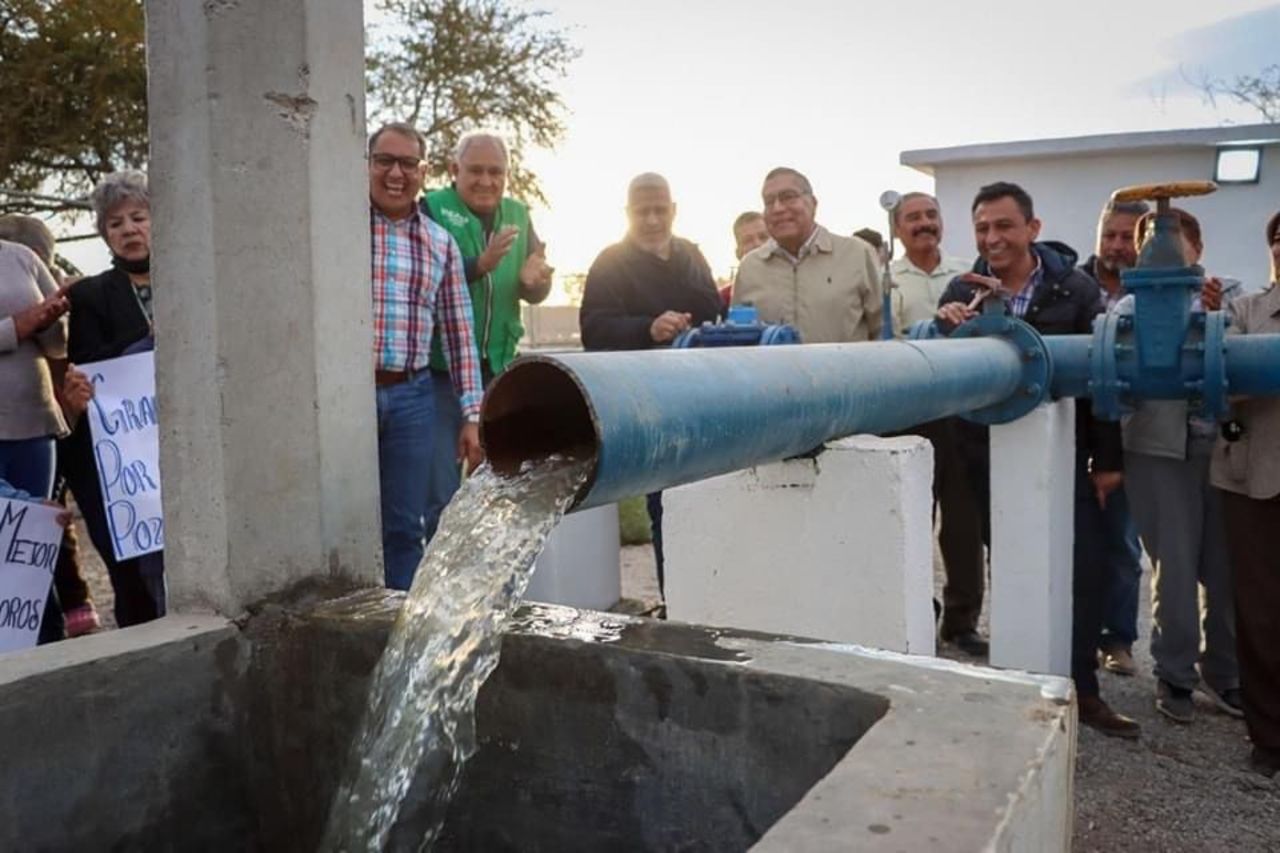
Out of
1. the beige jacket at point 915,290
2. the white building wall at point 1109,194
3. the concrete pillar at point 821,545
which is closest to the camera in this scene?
the concrete pillar at point 821,545

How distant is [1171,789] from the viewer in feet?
11.7

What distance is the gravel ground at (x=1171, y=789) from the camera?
3266 millimetres

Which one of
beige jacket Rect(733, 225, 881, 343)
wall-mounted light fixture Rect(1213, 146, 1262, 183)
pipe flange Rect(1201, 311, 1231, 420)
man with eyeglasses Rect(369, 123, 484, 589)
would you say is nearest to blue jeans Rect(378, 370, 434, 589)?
man with eyeglasses Rect(369, 123, 484, 589)

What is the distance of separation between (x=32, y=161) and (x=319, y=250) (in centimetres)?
1025

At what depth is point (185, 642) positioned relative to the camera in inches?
82.9

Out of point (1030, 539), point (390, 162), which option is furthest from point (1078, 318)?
point (390, 162)

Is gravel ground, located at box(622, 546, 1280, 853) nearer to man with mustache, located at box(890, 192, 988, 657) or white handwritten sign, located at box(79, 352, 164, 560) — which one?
man with mustache, located at box(890, 192, 988, 657)

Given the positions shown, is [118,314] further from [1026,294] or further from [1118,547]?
[1118,547]

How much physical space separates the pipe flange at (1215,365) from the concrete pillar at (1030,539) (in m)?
0.44

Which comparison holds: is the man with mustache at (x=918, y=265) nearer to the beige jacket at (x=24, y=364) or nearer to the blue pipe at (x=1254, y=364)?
the blue pipe at (x=1254, y=364)

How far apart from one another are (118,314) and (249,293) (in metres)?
2.00

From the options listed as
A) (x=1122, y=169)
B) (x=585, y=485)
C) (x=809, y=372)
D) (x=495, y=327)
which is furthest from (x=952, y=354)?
(x=1122, y=169)

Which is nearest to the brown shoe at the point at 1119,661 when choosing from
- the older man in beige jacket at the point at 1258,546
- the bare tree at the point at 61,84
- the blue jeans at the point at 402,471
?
the older man in beige jacket at the point at 1258,546

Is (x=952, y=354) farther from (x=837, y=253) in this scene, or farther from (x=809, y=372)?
(x=837, y=253)
